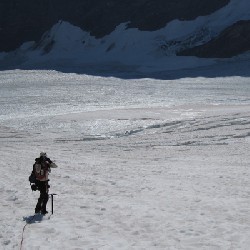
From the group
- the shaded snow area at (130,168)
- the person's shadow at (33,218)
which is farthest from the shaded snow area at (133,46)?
the person's shadow at (33,218)

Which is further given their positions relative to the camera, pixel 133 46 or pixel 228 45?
pixel 133 46

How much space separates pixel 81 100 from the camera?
144 feet

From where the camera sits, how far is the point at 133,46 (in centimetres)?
9375

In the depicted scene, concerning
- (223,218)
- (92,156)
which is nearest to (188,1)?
(92,156)

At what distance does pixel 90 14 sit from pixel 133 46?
23.6 metres

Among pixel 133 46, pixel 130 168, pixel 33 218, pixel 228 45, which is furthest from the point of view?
pixel 133 46

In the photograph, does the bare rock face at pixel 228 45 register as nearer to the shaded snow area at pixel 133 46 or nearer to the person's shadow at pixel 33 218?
the shaded snow area at pixel 133 46

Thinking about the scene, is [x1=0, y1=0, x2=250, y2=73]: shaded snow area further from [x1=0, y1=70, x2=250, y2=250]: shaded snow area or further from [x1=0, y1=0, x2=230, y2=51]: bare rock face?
[x1=0, y1=70, x2=250, y2=250]: shaded snow area

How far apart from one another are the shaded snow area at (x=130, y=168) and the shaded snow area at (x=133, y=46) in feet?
117

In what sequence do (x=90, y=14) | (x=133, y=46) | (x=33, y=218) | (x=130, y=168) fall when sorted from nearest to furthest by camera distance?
(x=33, y=218), (x=130, y=168), (x=133, y=46), (x=90, y=14)

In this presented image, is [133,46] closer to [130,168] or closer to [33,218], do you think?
[130,168]

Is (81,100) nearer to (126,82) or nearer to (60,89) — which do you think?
(60,89)

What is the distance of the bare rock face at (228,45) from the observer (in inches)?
3334

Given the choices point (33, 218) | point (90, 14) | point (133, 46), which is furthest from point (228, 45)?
point (33, 218)
